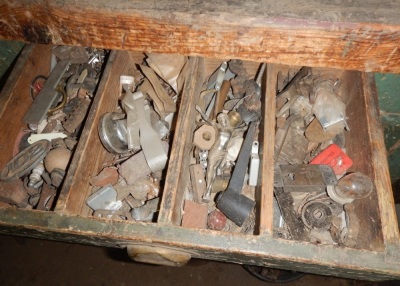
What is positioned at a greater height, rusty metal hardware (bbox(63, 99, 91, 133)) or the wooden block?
rusty metal hardware (bbox(63, 99, 91, 133))

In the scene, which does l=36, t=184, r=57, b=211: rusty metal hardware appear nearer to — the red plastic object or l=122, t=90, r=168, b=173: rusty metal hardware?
l=122, t=90, r=168, b=173: rusty metal hardware

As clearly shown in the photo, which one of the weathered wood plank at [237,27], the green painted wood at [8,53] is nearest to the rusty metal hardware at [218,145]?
the weathered wood plank at [237,27]

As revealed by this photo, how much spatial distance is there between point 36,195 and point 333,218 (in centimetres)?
110

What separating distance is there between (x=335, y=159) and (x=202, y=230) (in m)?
0.57

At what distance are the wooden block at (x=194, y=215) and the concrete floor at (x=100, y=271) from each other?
3.98 feet

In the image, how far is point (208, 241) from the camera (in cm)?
79

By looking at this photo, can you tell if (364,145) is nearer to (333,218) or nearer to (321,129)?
(321,129)

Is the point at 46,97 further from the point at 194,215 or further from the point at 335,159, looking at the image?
the point at 335,159

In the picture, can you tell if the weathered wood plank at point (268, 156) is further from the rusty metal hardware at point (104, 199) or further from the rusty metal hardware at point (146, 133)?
the rusty metal hardware at point (104, 199)

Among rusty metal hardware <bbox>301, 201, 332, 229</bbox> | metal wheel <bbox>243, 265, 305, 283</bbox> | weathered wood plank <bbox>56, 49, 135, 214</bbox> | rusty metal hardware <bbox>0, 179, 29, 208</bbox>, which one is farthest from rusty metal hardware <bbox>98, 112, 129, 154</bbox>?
metal wheel <bbox>243, 265, 305, 283</bbox>

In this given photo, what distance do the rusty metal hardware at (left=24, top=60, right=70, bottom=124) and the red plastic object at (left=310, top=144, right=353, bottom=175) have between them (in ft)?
3.57

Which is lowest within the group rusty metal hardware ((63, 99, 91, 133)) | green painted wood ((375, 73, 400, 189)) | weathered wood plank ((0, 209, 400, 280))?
weathered wood plank ((0, 209, 400, 280))

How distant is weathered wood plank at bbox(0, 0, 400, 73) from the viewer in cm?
82

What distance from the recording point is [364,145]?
3.23 ft
